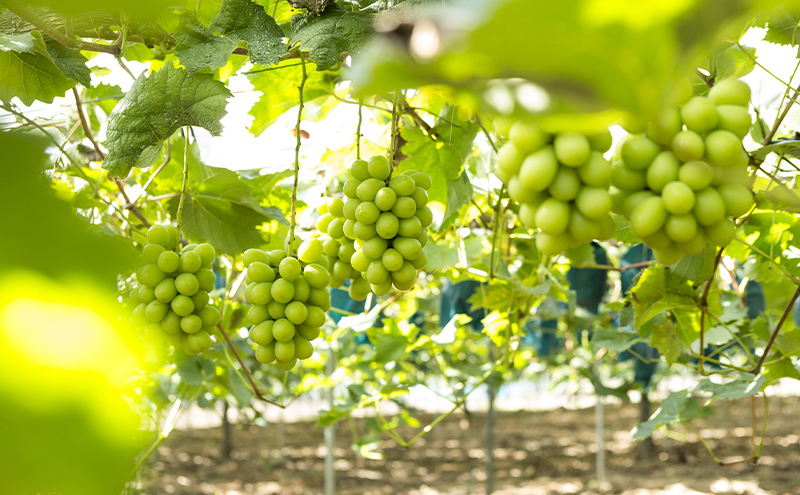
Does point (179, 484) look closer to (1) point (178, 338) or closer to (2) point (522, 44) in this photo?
(1) point (178, 338)

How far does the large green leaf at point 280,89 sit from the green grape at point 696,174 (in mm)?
944

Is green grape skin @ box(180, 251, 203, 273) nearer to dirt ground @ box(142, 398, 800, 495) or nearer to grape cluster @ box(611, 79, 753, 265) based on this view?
grape cluster @ box(611, 79, 753, 265)

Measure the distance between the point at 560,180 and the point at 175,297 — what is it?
0.66 meters

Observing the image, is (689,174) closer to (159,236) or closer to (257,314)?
(257,314)

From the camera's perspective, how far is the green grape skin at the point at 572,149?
44 cm

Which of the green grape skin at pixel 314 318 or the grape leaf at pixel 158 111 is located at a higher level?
the grape leaf at pixel 158 111

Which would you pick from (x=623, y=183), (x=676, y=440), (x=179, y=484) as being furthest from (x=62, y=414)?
(x=676, y=440)

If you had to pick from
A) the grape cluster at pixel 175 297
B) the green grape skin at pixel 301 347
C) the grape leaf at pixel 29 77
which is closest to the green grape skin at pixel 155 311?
the grape cluster at pixel 175 297

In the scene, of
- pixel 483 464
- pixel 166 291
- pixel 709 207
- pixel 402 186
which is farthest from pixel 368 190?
pixel 483 464

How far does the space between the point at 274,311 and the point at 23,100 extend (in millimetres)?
783

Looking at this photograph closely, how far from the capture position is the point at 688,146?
46 cm

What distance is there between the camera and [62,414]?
0.18 metres

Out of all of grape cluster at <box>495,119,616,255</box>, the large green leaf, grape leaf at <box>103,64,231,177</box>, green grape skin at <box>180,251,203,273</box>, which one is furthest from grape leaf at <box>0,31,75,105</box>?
grape cluster at <box>495,119,616,255</box>

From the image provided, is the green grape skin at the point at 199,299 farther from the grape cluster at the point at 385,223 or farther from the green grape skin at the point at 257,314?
the grape cluster at the point at 385,223
